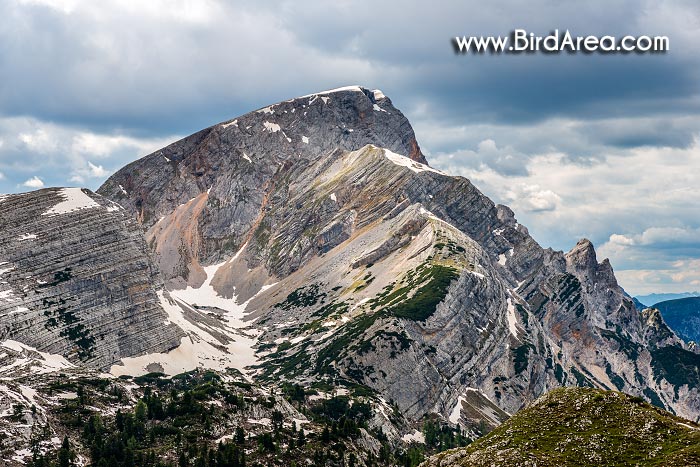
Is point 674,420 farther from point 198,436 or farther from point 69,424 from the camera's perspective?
point 69,424

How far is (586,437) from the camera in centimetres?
11125

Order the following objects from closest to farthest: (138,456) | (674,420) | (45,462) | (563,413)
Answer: (674,420), (563,413), (45,462), (138,456)

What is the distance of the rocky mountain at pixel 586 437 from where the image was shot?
10444 cm

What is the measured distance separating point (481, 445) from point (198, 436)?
96.7 m

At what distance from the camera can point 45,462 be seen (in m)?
174

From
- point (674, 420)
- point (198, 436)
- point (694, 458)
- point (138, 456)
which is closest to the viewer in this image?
point (694, 458)

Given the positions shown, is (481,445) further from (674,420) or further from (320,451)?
(320,451)

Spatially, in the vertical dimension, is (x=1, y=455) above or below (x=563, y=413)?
below

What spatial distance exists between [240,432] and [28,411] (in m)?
50.0

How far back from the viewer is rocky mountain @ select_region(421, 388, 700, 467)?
10444cm

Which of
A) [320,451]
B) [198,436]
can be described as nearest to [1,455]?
[198,436]

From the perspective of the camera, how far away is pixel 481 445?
121 metres

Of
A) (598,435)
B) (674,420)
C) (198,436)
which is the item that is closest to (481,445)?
(598,435)

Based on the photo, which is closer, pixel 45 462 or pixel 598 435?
pixel 598 435
